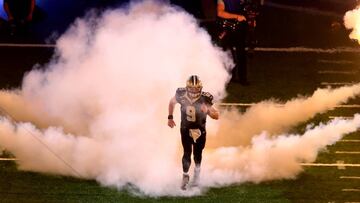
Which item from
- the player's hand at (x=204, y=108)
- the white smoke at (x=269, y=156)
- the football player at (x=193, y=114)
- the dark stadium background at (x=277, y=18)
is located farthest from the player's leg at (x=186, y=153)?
the dark stadium background at (x=277, y=18)

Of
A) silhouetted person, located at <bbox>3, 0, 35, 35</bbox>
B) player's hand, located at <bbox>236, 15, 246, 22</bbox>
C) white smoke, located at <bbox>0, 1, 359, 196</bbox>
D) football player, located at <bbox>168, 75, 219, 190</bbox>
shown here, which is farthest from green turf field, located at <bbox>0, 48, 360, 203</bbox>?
silhouetted person, located at <bbox>3, 0, 35, 35</bbox>

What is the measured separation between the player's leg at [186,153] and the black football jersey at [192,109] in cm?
18

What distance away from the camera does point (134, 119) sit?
14.8m

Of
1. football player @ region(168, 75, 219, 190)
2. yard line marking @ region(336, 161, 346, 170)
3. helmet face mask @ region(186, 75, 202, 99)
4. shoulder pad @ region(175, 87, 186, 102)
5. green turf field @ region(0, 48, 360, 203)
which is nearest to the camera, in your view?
helmet face mask @ region(186, 75, 202, 99)

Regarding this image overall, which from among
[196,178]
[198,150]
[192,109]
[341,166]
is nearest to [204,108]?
[192,109]

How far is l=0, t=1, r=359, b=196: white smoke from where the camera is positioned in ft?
46.8

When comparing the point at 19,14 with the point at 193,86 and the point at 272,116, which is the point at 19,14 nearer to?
the point at 272,116

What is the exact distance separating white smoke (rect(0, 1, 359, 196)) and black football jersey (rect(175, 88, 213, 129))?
1383 millimetres

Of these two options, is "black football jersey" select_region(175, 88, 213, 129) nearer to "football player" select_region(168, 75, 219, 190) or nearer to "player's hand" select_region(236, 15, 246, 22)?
"football player" select_region(168, 75, 219, 190)

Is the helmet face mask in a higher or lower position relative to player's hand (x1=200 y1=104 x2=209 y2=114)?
higher

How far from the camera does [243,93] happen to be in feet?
65.1

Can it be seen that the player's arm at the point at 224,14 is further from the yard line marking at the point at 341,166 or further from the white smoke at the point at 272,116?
the yard line marking at the point at 341,166

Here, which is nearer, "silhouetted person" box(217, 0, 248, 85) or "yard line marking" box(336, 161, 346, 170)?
"yard line marking" box(336, 161, 346, 170)

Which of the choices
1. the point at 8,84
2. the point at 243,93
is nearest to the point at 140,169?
the point at 243,93
